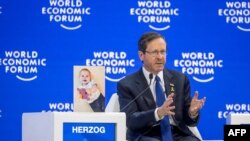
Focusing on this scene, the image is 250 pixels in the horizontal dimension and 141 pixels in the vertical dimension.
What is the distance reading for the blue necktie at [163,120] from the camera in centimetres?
470

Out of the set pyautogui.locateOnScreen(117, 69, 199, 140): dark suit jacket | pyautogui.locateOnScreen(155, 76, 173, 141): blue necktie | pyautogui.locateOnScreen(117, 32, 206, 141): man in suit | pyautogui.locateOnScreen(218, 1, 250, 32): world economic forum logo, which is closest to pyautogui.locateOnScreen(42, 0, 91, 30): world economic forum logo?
pyautogui.locateOnScreen(218, 1, 250, 32): world economic forum logo

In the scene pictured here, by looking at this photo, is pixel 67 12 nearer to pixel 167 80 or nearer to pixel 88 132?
pixel 167 80

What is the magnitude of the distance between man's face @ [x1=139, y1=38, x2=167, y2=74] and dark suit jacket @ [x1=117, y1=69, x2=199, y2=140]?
75mm

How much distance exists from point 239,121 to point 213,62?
78.9 inches

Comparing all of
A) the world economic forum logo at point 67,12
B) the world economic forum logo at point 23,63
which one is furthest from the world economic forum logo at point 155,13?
the world economic forum logo at point 23,63

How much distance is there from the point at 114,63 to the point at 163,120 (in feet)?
6.17

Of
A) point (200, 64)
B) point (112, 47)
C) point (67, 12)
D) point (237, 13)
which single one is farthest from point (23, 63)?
point (237, 13)

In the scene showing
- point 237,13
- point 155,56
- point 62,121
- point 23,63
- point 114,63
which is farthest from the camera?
point 237,13

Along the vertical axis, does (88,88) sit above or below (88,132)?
above

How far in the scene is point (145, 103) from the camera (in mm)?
4812

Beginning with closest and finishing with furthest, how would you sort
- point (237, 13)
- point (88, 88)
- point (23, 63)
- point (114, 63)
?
1. point (88, 88)
2. point (23, 63)
3. point (114, 63)
4. point (237, 13)

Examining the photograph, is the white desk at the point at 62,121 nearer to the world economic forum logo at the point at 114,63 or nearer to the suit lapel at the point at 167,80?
the suit lapel at the point at 167,80

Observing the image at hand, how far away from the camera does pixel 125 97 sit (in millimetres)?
4848

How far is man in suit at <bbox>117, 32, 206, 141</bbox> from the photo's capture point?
15.3 feet
